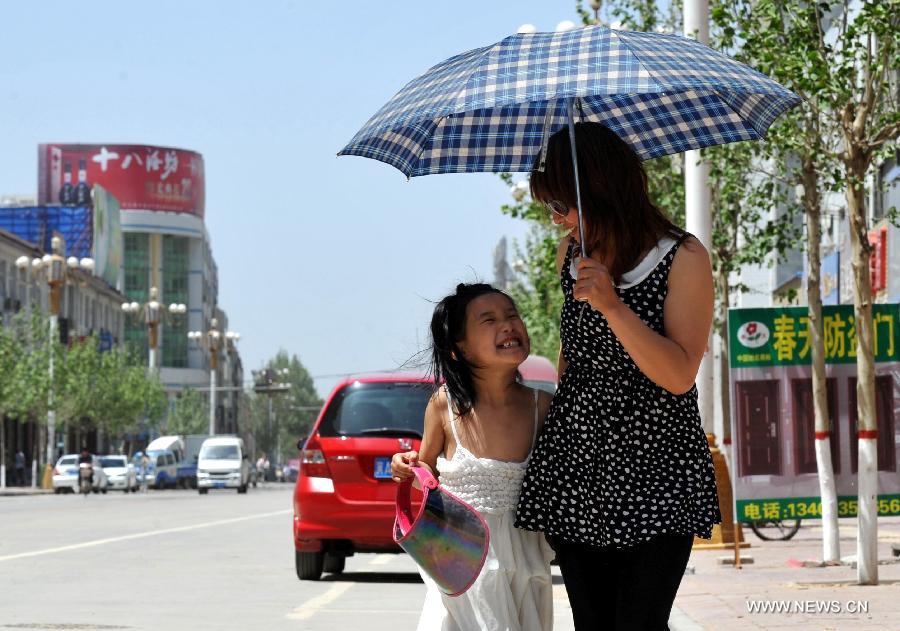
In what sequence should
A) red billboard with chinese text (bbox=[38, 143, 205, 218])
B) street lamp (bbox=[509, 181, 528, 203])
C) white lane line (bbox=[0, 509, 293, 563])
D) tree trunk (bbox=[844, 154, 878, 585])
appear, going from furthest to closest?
red billboard with chinese text (bbox=[38, 143, 205, 218]) < street lamp (bbox=[509, 181, 528, 203]) < white lane line (bbox=[0, 509, 293, 563]) < tree trunk (bbox=[844, 154, 878, 585])

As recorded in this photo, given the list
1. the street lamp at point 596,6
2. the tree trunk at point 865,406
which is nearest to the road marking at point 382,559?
the tree trunk at point 865,406

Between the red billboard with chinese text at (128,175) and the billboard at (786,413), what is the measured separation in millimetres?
140441

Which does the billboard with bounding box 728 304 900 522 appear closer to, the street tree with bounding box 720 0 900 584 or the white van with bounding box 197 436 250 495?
the street tree with bounding box 720 0 900 584

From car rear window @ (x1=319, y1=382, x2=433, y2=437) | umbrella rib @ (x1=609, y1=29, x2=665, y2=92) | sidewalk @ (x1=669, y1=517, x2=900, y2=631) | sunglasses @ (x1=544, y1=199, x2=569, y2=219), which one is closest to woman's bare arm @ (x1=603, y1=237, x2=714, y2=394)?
sunglasses @ (x1=544, y1=199, x2=569, y2=219)

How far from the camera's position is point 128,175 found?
16012 centimetres

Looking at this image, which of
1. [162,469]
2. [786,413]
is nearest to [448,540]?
[786,413]

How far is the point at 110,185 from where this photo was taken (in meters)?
159

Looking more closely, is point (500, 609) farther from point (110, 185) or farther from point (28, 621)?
point (110, 185)

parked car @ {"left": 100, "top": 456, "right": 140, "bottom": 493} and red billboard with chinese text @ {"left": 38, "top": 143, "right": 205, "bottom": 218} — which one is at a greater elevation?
red billboard with chinese text @ {"left": 38, "top": 143, "right": 205, "bottom": 218}

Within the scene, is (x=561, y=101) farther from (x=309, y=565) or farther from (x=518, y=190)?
(x=518, y=190)

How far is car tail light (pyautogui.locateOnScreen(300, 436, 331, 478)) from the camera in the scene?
47.4 feet

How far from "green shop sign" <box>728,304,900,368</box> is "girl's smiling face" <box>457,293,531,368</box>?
983 centimetres

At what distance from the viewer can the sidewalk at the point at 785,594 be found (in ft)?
32.4

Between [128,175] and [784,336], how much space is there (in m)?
149
